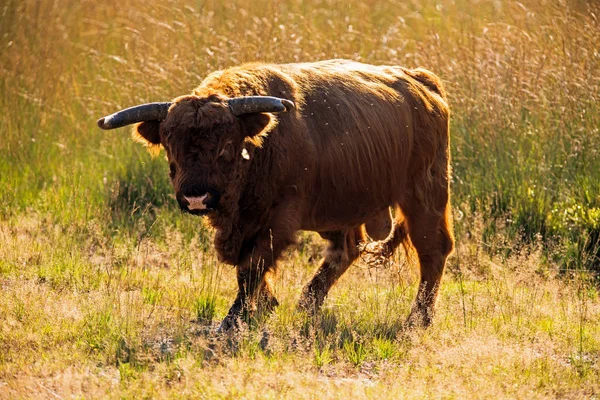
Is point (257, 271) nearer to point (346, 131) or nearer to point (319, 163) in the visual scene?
point (319, 163)

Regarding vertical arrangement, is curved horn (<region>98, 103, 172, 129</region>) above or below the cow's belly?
above

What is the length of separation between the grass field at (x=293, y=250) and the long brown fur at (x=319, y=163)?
14.2 inches

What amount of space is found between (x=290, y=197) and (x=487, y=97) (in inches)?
164

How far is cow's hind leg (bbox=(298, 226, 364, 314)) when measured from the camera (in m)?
7.80

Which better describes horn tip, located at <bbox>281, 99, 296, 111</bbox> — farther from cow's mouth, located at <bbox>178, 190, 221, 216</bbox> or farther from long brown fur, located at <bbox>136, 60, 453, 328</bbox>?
cow's mouth, located at <bbox>178, 190, 221, 216</bbox>

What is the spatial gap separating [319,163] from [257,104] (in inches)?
34.1

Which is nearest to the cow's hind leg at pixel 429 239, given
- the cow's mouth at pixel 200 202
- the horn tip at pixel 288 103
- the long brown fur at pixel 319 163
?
the long brown fur at pixel 319 163

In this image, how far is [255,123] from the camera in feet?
22.1

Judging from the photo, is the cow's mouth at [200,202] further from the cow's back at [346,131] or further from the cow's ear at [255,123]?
the cow's back at [346,131]

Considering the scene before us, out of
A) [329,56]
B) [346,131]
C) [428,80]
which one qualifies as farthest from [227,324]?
[329,56]

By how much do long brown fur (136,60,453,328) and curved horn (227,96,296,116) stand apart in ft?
0.23

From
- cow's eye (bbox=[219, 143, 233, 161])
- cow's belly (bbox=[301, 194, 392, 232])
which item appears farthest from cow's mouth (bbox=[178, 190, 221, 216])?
cow's belly (bbox=[301, 194, 392, 232])

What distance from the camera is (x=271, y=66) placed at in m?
7.50

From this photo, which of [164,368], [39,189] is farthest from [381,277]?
[39,189]
